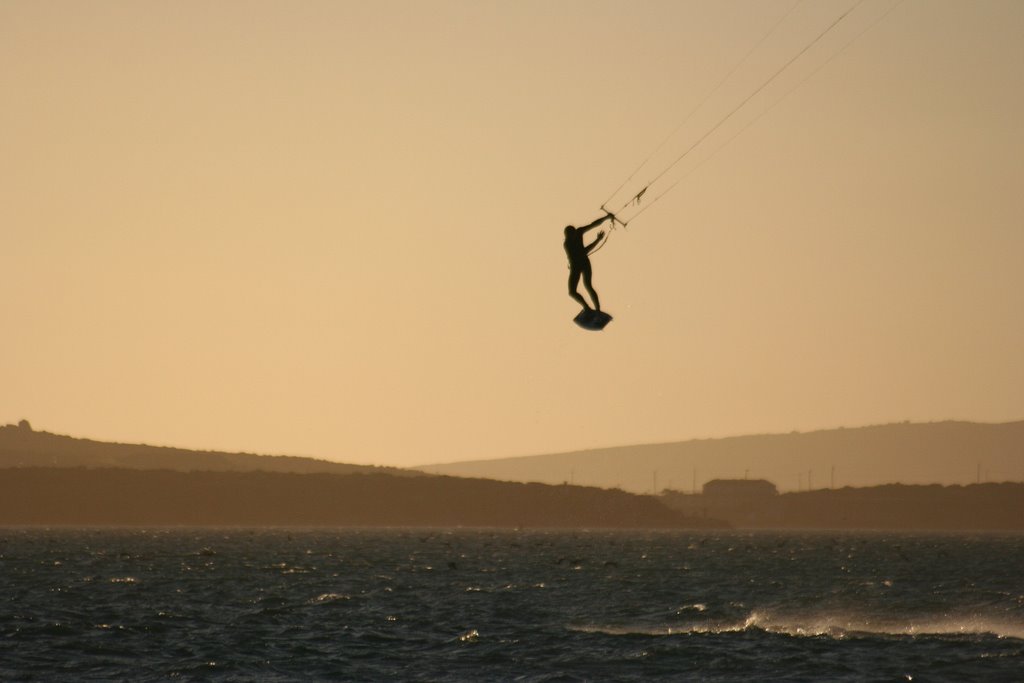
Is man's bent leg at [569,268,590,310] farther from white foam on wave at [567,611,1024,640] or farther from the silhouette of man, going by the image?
white foam on wave at [567,611,1024,640]

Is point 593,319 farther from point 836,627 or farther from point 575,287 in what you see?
point 836,627

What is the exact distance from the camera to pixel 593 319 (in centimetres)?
2414

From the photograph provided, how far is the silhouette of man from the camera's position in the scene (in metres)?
24.1

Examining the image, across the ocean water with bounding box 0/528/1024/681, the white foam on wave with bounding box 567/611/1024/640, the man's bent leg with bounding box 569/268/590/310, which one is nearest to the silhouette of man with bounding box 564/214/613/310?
the man's bent leg with bounding box 569/268/590/310

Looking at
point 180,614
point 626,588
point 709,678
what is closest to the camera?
point 709,678

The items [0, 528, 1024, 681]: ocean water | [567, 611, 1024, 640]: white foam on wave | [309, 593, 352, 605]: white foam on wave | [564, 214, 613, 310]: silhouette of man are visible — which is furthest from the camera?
[309, 593, 352, 605]: white foam on wave

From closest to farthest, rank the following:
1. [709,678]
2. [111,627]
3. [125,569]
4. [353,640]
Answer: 1. [709,678]
2. [353,640]
3. [111,627]
4. [125,569]

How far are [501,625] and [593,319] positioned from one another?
113ft

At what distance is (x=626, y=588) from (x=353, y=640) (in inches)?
1359

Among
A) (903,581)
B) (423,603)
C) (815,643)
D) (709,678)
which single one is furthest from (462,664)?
(903,581)

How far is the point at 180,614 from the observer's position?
6094cm

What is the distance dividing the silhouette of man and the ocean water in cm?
1914

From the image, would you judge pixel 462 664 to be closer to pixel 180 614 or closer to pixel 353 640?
pixel 353 640

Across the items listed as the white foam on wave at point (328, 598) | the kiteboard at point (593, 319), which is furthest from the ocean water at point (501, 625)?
the kiteboard at point (593, 319)
